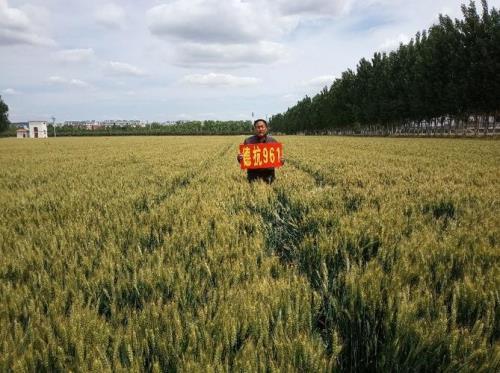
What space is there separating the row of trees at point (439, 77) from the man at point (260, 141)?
36.3 m

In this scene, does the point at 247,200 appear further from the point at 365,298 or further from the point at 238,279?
the point at 365,298

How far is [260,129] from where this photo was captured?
8000mm

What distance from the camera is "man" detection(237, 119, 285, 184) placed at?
803 cm

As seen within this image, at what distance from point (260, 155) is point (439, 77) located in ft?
139

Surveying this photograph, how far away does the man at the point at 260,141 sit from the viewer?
8031 millimetres

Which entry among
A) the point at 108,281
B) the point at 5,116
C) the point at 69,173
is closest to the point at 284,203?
the point at 108,281

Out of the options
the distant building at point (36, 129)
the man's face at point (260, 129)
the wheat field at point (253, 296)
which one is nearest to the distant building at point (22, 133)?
the distant building at point (36, 129)

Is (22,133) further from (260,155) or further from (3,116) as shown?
(260,155)

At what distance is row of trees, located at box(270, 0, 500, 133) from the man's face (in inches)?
1447

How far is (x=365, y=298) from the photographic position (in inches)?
90.0

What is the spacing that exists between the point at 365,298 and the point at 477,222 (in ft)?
9.06

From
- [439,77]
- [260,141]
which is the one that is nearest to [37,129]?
[439,77]

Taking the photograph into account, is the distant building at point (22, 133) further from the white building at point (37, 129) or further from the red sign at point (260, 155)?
the red sign at point (260, 155)

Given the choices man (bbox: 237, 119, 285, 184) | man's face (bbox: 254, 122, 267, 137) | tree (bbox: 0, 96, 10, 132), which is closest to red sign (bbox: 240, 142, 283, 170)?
man (bbox: 237, 119, 285, 184)
